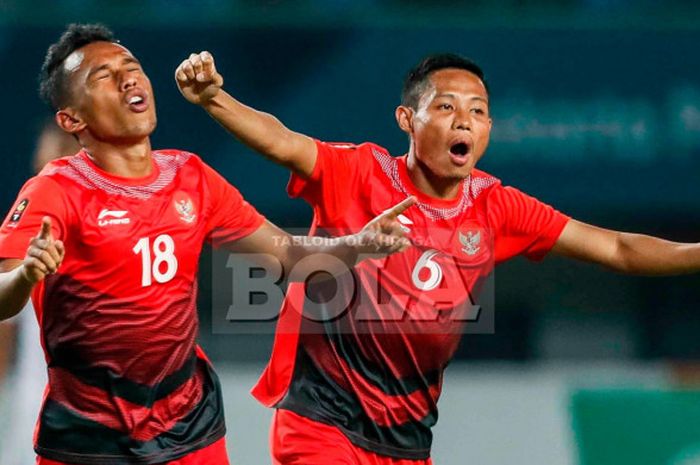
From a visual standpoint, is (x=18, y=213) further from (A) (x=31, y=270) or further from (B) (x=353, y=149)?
(B) (x=353, y=149)

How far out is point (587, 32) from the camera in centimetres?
766

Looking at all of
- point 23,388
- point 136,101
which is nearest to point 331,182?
point 136,101

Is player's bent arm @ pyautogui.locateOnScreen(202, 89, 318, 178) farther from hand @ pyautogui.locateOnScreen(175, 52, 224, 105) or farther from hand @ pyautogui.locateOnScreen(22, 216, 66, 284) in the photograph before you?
hand @ pyautogui.locateOnScreen(22, 216, 66, 284)

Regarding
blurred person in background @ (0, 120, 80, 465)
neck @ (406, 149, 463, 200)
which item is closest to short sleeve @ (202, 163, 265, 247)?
neck @ (406, 149, 463, 200)

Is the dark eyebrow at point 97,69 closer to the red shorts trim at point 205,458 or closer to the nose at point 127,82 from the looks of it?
the nose at point 127,82

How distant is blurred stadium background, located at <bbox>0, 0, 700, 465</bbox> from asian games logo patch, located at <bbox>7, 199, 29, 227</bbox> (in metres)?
3.07

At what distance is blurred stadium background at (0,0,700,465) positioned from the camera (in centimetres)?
733

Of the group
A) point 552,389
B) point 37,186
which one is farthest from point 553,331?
point 37,186

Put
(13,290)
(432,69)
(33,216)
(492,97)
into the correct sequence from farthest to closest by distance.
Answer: (492,97), (432,69), (33,216), (13,290)

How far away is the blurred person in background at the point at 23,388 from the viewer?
6176mm

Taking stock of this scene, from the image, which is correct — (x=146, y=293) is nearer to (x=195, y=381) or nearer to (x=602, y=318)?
(x=195, y=381)

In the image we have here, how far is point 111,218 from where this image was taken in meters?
4.23

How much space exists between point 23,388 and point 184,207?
234cm

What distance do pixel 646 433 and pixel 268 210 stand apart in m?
2.35
